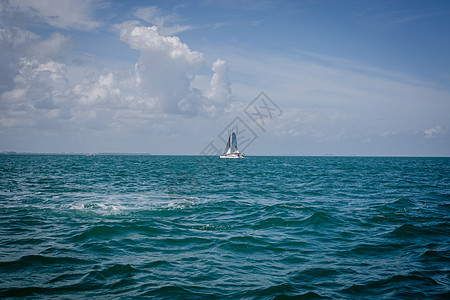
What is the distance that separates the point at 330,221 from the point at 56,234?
14225 mm

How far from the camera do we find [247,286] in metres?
8.66

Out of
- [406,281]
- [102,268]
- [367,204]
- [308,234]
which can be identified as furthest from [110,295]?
[367,204]

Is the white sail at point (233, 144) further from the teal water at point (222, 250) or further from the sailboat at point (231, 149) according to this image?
the teal water at point (222, 250)

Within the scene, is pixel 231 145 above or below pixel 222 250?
above

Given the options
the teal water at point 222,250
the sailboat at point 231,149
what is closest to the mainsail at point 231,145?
the sailboat at point 231,149

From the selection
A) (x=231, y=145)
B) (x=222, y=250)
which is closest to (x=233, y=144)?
(x=231, y=145)

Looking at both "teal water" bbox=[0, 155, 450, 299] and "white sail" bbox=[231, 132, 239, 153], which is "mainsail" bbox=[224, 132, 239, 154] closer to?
"white sail" bbox=[231, 132, 239, 153]

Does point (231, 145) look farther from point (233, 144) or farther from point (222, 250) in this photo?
point (222, 250)

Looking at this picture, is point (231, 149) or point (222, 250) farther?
point (231, 149)

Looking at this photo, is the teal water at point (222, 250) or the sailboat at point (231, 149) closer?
the teal water at point (222, 250)

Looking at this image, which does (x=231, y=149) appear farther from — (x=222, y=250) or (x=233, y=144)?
(x=222, y=250)

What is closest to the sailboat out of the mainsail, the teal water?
the mainsail

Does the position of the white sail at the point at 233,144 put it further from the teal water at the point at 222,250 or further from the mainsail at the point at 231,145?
the teal water at the point at 222,250

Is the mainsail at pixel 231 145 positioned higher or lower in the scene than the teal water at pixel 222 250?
higher
